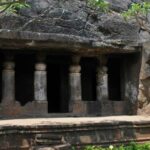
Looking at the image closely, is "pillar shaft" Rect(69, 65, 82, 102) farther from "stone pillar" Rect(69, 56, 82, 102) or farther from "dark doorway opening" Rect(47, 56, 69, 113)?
"dark doorway opening" Rect(47, 56, 69, 113)

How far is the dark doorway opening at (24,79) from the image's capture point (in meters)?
13.5

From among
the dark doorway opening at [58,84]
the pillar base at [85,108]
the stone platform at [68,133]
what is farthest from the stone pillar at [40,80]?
the stone platform at [68,133]

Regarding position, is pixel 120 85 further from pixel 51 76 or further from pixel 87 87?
pixel 51 76

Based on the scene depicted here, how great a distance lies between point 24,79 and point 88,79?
205 cm

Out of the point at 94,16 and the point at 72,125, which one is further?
the point at 94,16

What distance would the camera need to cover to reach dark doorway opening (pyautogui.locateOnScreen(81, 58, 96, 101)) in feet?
46.7

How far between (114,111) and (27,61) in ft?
9.38

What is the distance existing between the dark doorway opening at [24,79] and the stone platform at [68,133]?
415 centimetres

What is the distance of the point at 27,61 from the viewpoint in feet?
44.3

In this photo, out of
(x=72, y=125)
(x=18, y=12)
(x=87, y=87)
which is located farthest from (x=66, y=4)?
(x=72, y=125)

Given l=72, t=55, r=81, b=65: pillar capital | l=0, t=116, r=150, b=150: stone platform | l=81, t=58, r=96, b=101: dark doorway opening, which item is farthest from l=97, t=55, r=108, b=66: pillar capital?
l=0, t=116, r=150, b=150: stone platform

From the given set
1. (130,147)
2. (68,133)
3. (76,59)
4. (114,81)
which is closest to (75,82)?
(76,59)

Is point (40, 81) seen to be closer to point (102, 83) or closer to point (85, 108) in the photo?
point (85, 108)

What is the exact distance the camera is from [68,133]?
9078 mm
